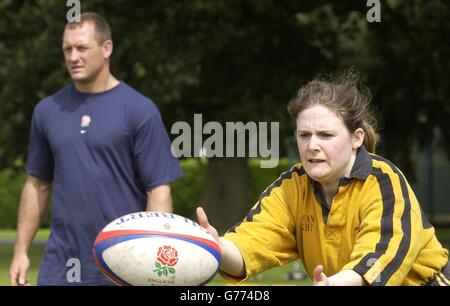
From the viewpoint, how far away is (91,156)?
6.98 meters

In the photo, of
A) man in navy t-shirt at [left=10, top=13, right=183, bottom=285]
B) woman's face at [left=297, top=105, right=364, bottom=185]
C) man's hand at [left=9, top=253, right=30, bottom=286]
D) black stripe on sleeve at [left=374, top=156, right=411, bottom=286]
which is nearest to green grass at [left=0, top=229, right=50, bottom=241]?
man's hand at [left=9, top=253, right=30, bottom=286]

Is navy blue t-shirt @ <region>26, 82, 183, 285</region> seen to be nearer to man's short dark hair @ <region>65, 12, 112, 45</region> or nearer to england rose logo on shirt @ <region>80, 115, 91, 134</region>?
england rose logo on shirt @ <region>80, 115, 91, 134</region>

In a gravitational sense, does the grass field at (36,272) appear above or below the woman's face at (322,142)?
below

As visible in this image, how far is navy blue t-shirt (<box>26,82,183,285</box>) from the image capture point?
698 centimetres

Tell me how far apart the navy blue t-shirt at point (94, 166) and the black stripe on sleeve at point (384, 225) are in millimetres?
2498

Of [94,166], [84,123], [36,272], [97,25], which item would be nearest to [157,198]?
[94,166]

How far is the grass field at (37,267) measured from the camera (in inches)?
608

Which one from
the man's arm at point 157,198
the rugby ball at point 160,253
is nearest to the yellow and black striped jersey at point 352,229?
the rugby ball at point 160,253

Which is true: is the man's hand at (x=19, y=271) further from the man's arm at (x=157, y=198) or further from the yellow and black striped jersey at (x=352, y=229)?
the yellow and black striped jersey at (x=352, y=229)

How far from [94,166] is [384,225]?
2808 mm

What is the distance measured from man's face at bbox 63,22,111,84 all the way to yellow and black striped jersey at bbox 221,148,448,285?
227cm

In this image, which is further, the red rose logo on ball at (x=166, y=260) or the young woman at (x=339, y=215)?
the red rose logo on ball at (x=166, y=260)

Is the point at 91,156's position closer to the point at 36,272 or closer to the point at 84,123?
the point at 84,123
